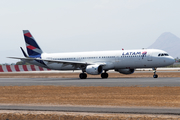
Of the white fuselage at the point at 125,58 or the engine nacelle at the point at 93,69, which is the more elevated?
the white fuselage at the point at 125,58

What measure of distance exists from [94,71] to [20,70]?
131 feet

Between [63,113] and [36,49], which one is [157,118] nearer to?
[63,113]

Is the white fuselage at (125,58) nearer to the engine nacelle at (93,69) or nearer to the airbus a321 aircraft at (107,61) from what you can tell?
the airbus a321 aircraft at (107,61)

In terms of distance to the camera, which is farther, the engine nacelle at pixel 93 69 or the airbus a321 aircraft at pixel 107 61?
the engine nacelle at pixel 93 69

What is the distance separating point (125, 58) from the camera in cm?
4375

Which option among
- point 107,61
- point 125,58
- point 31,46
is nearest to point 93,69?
point 107,61

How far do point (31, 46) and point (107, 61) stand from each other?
14.4 metres

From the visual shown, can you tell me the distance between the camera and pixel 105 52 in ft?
152

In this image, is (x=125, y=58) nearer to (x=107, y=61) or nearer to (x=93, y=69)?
(x=107, y=61)

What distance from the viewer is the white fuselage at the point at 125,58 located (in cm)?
4231

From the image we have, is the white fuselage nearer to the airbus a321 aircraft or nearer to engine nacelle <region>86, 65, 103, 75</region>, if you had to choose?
the airbus a321 aircraft

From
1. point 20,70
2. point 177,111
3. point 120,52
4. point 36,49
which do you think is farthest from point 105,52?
point 20,70

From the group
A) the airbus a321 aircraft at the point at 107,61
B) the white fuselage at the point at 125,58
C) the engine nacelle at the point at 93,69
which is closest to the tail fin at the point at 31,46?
the airbus a321 aircraft at the point at 107,61

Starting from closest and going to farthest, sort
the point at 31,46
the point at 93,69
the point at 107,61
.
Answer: the point at 93,69
the point at 107,61
the point at 31,46
